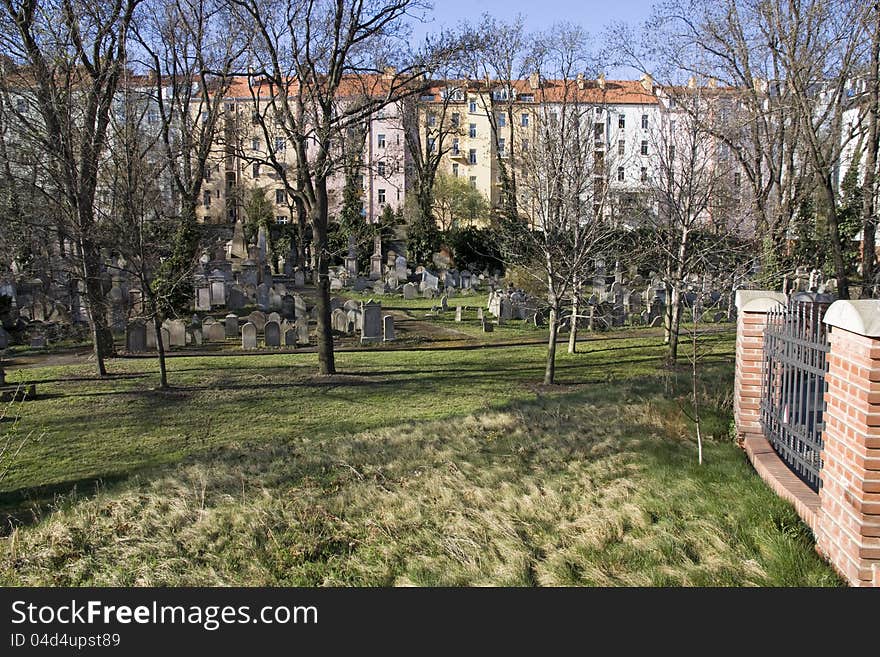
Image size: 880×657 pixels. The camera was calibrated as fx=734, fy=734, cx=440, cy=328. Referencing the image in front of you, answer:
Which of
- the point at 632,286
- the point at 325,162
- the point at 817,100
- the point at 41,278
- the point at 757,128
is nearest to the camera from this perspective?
the point at 325,162

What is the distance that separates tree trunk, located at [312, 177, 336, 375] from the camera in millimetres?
13945

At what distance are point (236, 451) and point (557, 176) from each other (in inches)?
330

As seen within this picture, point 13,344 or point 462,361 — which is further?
point 13,344

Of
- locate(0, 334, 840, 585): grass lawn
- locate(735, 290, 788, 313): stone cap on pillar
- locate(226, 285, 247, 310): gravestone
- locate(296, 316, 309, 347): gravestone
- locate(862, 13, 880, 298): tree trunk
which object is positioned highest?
locate(862, 13, 880, 298): tree trunk

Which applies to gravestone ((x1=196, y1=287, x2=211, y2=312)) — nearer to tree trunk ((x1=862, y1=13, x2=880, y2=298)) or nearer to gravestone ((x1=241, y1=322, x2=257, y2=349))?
gravestone ((x1=241, y1=322, x2=257, y2=349))

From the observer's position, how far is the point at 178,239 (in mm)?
18391

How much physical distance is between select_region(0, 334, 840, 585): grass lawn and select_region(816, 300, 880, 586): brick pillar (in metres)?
0.23

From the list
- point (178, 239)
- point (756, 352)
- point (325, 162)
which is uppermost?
point (325, 162)

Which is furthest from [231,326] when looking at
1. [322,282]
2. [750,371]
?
[750,371]

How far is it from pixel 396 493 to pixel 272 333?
36.9ft

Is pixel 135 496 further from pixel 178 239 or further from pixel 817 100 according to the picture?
pixel 817 100

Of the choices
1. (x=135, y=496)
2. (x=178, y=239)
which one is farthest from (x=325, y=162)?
(x=135, y=496)

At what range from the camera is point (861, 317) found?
3912 mm

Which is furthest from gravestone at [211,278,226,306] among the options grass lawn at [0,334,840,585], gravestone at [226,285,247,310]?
grass lawn at [0,334,840,585]
